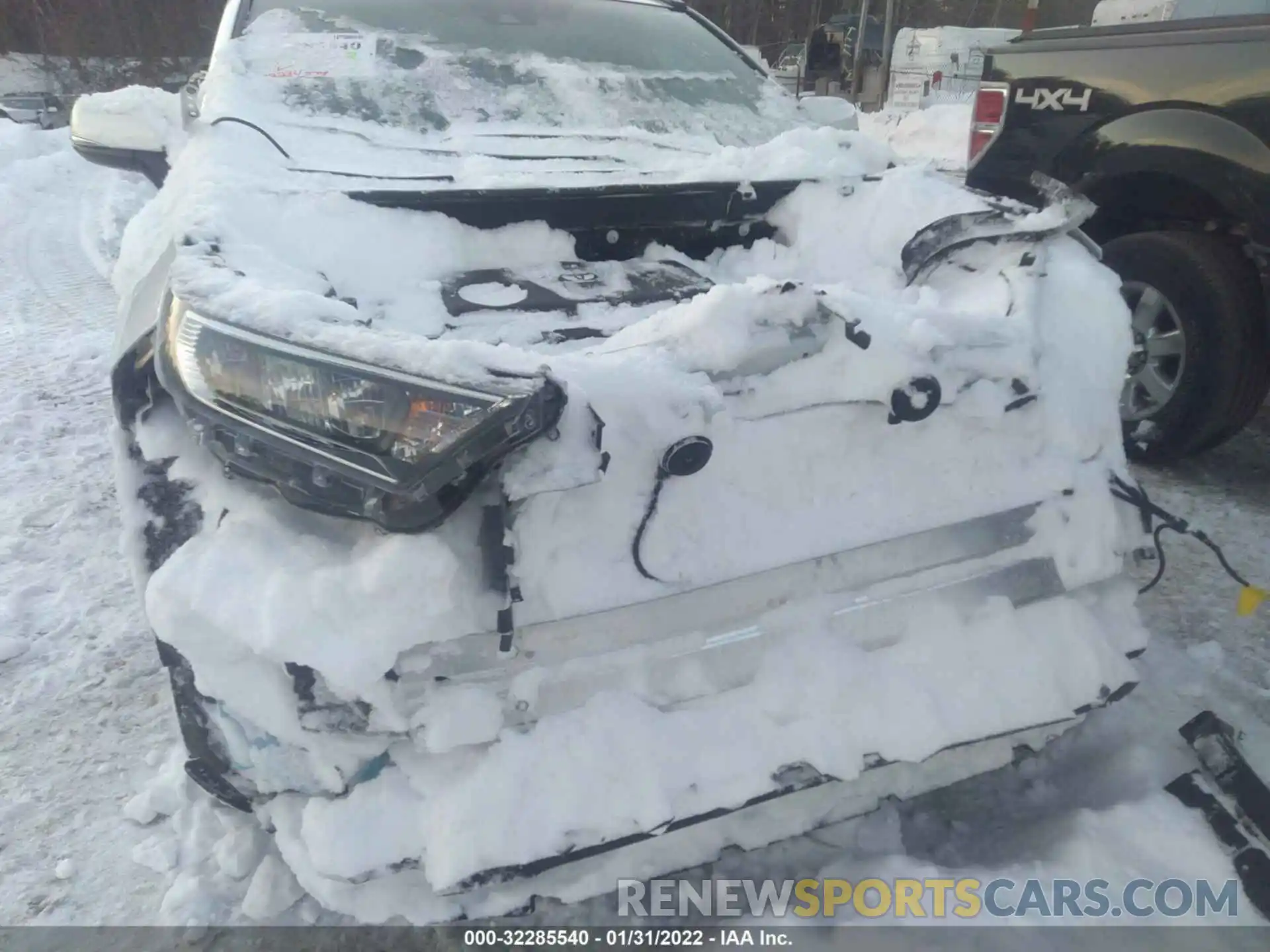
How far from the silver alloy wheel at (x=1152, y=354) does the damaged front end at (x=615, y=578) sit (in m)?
2.01

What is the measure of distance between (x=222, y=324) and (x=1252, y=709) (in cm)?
265

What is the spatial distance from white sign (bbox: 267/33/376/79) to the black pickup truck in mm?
2450

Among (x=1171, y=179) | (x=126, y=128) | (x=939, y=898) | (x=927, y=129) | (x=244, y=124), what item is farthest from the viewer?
(x=927, y=129)

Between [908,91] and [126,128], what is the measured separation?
16828mm

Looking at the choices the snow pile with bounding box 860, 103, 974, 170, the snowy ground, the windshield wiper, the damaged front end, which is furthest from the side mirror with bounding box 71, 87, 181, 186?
the snow pile with bounding box 860, 103, 974, 170

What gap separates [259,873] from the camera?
1.75 m

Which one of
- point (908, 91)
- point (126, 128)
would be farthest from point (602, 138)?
point (908, 91)

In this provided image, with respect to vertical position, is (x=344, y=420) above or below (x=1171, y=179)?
above

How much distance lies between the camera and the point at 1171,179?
3.26 m

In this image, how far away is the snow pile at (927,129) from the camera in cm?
1327

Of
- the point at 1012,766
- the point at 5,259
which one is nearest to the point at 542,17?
the point at 1012,766

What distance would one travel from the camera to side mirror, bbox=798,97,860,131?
3316 mm

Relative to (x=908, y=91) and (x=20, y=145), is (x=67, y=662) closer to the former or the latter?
(x=20, y=145)

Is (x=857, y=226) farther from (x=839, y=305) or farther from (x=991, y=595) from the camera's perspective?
(x=991, y=595)
